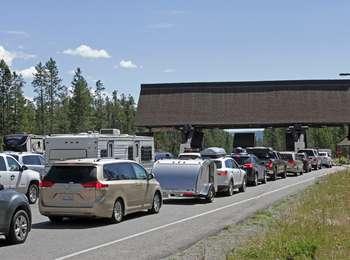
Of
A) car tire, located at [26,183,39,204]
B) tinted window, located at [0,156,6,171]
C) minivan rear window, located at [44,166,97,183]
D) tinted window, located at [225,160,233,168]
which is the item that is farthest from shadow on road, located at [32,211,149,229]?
tinted window, located at [225,160,233,168]

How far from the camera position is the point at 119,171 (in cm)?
1783

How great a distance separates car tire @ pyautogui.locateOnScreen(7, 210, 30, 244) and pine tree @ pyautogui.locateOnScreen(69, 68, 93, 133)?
289 ft

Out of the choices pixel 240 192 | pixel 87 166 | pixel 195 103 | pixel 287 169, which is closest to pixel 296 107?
pixel 195 103

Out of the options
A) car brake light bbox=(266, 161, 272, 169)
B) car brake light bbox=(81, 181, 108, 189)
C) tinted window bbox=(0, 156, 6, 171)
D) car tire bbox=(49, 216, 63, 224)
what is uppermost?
tinted window bbox=(0, 156, 6, 171)

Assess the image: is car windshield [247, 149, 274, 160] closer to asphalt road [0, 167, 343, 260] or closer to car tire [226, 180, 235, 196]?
car tire [226, 180, 235, 196]

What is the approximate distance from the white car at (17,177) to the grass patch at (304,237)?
8848mm

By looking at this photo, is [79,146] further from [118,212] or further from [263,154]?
[263,154]

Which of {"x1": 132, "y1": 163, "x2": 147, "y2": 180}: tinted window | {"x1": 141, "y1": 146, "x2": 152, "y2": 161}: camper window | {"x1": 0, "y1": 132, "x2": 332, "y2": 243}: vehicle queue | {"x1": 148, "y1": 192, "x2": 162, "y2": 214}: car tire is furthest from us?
{"x1": 141, "y1": 146, "x2": 152, "y2": 161}: camper window

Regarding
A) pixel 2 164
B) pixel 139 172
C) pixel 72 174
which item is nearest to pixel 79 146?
pixel 2 164

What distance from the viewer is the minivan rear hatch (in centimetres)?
1659

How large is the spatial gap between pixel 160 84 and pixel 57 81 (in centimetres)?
2793

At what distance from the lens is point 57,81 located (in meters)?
107

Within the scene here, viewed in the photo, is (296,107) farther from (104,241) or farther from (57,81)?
(104,241)

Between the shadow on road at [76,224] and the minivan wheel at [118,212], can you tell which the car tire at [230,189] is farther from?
the minivan wheel at [118,212]
